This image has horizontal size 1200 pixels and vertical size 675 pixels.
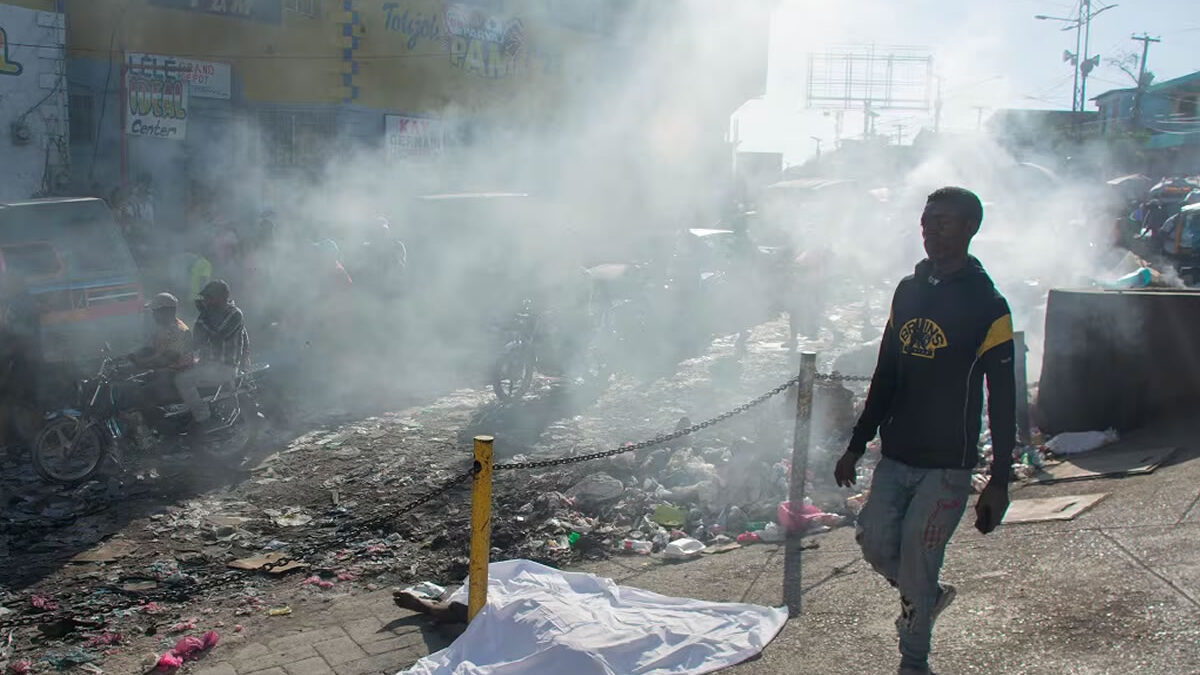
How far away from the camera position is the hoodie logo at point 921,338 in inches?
125

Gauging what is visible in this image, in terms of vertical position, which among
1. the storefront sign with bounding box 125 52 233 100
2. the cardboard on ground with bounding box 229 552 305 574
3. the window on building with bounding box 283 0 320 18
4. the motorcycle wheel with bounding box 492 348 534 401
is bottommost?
the cardboard on ground with bounding box 229 552 305 574

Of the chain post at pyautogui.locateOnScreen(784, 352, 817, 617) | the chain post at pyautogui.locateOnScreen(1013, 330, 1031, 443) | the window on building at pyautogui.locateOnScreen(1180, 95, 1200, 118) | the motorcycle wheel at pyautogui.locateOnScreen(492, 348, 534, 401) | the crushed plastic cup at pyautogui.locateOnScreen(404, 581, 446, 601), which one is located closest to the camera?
the crushed plastic cup at pyautogui.locateOnScreen(404, 581, 446, 601)

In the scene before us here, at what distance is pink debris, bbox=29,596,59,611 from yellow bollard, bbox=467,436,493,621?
8.21 feet

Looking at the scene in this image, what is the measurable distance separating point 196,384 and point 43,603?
298cm

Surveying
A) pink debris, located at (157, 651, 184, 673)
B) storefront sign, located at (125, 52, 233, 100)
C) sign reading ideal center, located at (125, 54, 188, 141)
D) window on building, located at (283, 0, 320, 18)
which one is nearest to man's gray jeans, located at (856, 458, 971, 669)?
pink debris, located at (157, 651, 184, 673)

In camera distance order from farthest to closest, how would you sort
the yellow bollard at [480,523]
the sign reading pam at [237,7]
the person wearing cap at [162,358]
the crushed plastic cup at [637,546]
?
the sign reading pam at [237,7] → the person wearing cap at [162,358] → the crushed plastic cup at [637,546] → the yellow bollard at [480,523]

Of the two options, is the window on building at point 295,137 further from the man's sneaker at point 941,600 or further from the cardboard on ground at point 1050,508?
the man's sneaker at point 941,600

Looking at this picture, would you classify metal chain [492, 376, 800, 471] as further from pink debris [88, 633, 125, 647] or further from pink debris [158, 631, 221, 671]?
pink debris [88, 633, 125, 647]

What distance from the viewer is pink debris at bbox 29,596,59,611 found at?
4.88 metres

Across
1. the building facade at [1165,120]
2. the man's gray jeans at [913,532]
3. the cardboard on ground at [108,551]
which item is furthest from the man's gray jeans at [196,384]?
the building facade at [1165,120]

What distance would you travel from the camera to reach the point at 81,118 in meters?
15.7

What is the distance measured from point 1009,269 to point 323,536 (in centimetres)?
1402

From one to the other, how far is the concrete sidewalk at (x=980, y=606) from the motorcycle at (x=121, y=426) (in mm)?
3200

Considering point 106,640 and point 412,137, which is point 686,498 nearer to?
point 106,640
